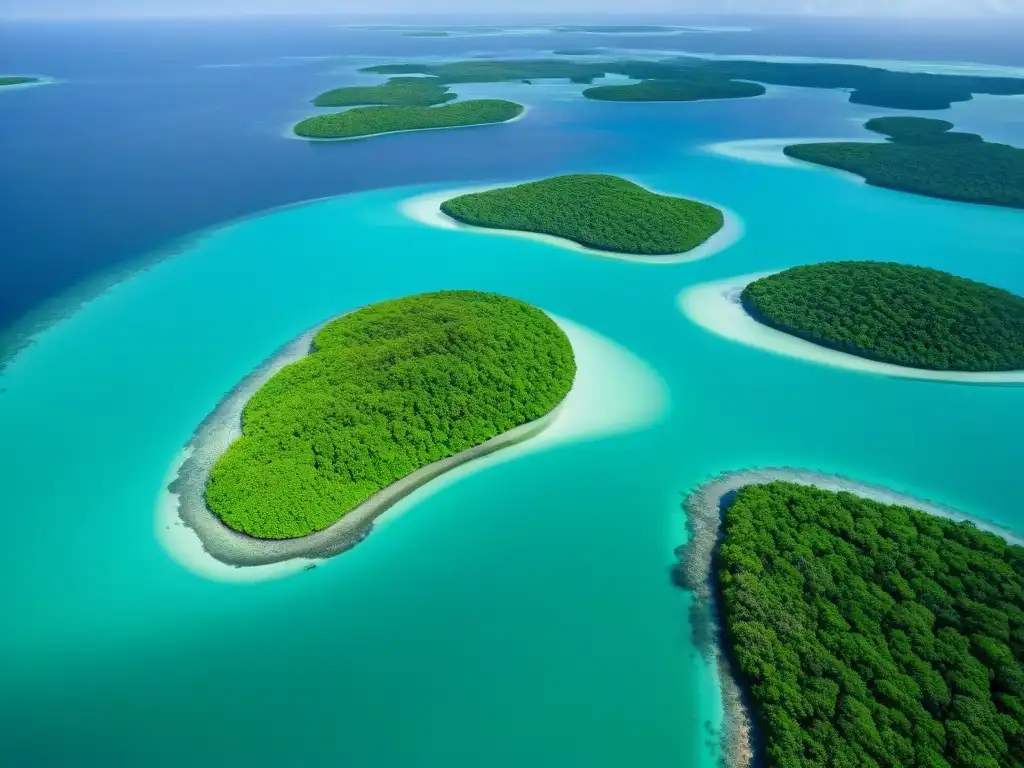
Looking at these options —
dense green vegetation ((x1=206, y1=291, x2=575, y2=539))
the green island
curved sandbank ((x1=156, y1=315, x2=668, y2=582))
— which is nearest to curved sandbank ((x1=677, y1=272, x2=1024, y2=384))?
curved sandbank ((x1=156, y1=315, x2=668, y2=582))

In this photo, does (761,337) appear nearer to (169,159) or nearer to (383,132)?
(383,132)

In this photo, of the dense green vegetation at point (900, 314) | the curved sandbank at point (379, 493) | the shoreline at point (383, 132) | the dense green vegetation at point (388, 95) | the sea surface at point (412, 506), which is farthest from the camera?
the dense green vegetation at point (388, 95)

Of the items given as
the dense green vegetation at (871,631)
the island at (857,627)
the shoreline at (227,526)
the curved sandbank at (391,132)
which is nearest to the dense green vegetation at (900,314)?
the island at (857,627)

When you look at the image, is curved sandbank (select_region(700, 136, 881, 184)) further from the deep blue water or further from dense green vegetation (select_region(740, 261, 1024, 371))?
dense green vegetation (select_region(740, 261, 1024, 371))

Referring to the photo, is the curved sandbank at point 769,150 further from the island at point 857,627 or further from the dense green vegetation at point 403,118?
the island at point 857,627

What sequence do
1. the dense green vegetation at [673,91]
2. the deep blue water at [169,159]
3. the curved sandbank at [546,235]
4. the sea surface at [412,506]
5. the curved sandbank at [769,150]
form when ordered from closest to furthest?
1. the sea surface at [412,506]
2. the curved sandbank at [546,235]
3. the deep blue water at [169,159]
4. the curved sandbank at [769,150]
5. the dense green vegetation at [673,91]

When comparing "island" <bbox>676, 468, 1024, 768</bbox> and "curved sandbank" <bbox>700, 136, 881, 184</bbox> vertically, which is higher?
"curved sandbank" <bbox>700, 136, 881, 184</bbox>

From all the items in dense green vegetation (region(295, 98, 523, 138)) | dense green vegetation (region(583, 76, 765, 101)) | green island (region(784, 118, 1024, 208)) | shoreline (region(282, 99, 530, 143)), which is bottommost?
shoreline (region(282, 99, 530, 143))

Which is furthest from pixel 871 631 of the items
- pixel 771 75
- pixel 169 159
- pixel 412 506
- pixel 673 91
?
pixel 771 75

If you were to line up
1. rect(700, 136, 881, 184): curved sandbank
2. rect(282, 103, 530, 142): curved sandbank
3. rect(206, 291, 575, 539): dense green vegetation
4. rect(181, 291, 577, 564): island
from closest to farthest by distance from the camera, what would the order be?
1. rect(181, 291, 577, 564): island
2. rect(206, 291, 575, 539): dense green vegetation
3. rect(700, 136, 881, 184): curved sandbank
4. rect(282, 103, 530, 142): curved sandbank
